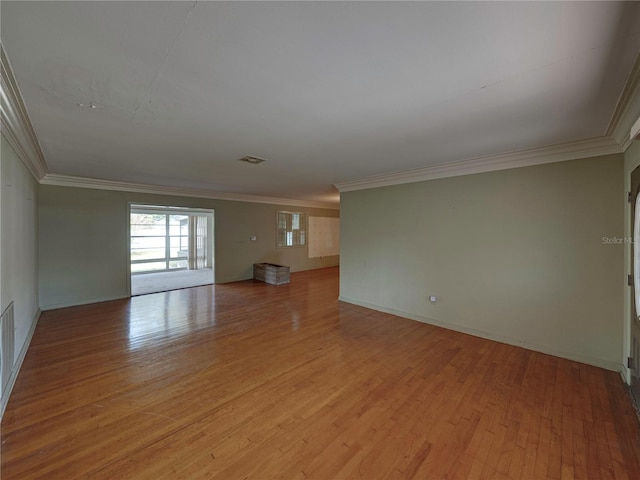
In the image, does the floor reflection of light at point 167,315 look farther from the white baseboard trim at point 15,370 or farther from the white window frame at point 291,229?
the white window frame at point 291,229

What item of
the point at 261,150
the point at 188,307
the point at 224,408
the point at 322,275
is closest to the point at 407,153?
the point at 261,150

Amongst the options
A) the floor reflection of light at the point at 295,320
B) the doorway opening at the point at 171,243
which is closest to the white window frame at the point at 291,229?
the doorway opening at the point at 171,243

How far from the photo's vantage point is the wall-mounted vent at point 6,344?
83.7 inches

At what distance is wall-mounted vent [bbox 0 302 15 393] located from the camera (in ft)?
6.98

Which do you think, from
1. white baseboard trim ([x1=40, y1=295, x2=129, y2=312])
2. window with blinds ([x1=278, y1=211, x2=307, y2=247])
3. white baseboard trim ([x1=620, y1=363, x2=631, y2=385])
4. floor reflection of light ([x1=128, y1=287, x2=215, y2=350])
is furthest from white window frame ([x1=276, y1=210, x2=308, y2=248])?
Result: white baseboard trim ([x1=620, y1=363, x2=631, y2=385])

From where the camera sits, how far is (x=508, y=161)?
336 centimetres

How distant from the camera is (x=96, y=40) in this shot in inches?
53.6

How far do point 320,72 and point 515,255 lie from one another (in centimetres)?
327

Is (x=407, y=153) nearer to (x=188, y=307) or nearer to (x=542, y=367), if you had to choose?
(x=542, y=367)

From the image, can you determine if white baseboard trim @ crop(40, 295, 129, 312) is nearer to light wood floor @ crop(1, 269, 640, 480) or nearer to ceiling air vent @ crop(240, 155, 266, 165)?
light wood floor @ crop(1, 269, 640, 480)

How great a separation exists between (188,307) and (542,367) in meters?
5.27

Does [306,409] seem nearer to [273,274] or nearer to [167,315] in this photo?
[167,315]

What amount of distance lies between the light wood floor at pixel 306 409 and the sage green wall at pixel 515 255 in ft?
1.13

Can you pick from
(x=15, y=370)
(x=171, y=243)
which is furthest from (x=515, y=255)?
(x=171, y=243)
